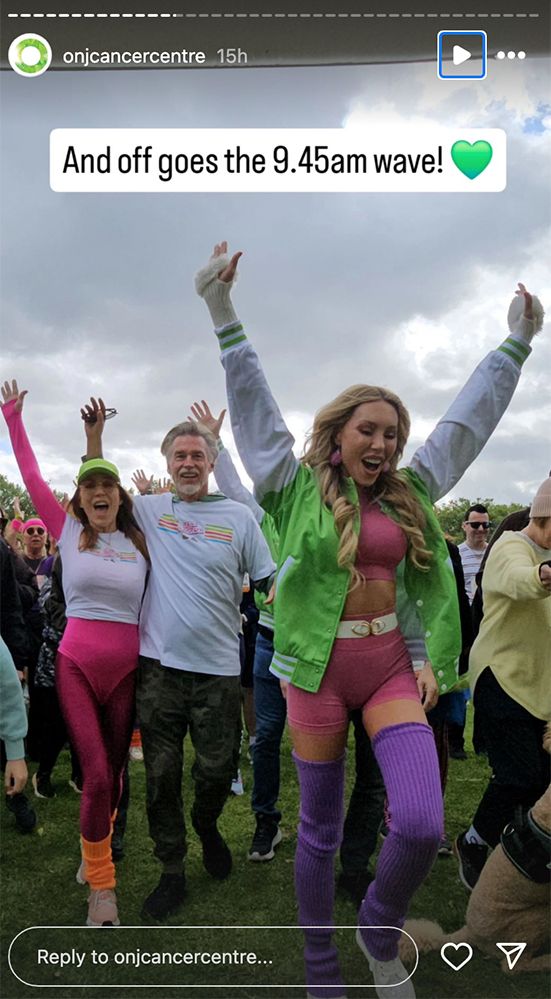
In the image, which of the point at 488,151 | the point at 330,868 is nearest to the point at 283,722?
the point at 330,868

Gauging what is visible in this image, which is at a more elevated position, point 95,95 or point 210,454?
point 95,95

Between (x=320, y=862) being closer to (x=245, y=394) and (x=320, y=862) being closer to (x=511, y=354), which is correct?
(x=245, y=394)

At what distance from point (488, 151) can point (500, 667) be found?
1.86 m

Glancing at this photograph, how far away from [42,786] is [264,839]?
1406mm

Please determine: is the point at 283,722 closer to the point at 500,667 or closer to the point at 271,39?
the point at 500,667

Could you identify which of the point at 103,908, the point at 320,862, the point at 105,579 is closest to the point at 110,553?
the point at 105,579

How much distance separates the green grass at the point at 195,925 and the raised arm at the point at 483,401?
63.1 inches

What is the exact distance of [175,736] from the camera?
302cm

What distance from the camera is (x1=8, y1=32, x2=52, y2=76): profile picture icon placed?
94.9 inches

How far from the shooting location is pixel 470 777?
4594 millimetres

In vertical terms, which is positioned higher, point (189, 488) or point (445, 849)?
point (189, 488)

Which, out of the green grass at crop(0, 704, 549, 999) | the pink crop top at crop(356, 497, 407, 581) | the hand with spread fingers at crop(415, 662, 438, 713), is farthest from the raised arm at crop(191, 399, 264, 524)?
the green grass at crop(0, 704, 549, 999)

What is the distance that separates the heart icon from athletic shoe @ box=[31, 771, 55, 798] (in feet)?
7.67

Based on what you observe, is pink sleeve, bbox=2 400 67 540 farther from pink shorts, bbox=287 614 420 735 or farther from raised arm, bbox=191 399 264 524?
pink shorts, bbox=287 614 420 735
